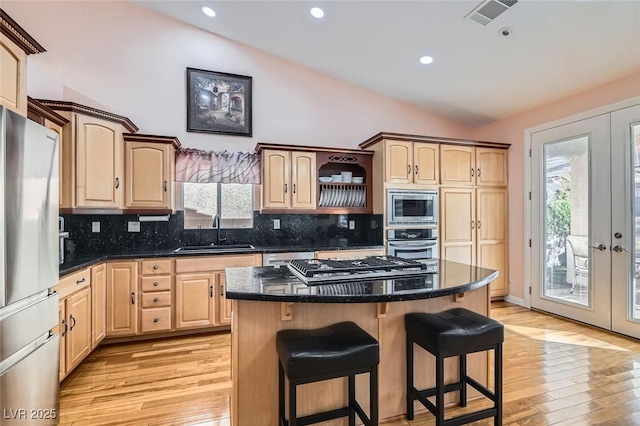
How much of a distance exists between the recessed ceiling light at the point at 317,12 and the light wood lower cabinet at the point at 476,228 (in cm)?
257

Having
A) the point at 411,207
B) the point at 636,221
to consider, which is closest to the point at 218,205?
the point at 411,207

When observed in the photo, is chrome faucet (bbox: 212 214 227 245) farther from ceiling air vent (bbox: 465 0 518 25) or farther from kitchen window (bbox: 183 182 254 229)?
ceiling air vent (bbox: 465 0 518 25)

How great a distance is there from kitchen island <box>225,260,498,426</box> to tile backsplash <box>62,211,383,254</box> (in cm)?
202

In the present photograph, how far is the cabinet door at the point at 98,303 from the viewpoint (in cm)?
275

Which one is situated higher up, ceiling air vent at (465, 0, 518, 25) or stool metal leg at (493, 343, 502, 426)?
ceiling air vent at (465, 0, 518, 25)

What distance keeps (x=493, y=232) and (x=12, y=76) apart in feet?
17.0

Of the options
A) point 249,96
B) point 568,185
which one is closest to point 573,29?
point 568,185

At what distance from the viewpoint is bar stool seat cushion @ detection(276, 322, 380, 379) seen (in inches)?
54.6

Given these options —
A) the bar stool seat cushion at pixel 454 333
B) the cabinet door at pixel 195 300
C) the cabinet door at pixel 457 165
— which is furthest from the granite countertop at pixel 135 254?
the bar stool seat cushion at pixel 454 333

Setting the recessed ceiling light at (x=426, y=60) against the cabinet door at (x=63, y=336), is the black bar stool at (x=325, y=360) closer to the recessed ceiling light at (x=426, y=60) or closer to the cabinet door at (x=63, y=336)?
the cabinet door at (x=63, y=336)

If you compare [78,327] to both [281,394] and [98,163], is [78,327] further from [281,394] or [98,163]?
[281,394]

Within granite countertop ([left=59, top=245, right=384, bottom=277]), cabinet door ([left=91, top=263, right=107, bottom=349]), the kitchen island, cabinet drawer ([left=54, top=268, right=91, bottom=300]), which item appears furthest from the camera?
cabinet door ([left=91, top=263, right=107, bottom=349])

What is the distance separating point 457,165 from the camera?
4.16 m

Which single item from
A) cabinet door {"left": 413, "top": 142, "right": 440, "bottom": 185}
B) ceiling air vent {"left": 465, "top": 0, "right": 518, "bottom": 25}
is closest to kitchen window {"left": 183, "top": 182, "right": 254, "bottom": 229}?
cabinet door {"left": 413, "top": 142, "right": 440, "bottom": 185}
